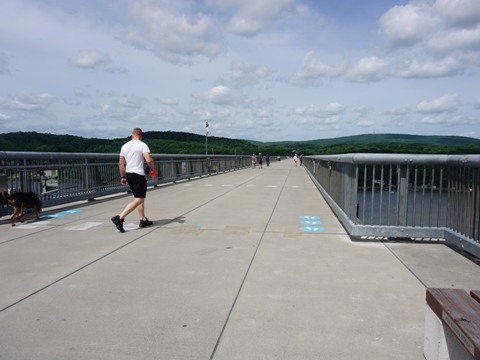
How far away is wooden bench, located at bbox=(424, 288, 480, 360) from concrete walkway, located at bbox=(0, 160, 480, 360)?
0.98 feet

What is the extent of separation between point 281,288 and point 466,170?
334cm

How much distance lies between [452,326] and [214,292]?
2291 mm

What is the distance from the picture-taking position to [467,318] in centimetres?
224

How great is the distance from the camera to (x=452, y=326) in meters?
2.28

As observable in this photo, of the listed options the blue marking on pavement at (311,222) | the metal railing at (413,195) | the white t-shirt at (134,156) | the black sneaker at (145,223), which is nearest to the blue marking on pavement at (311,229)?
the blue marking on pavement at (311,222)

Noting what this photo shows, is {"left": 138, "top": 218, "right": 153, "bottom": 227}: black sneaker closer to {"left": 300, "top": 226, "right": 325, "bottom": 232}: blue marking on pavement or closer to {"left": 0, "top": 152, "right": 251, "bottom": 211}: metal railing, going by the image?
{"left": 300, "top": 226, "right": 325, "bottom": 232}: blue marking on pavement

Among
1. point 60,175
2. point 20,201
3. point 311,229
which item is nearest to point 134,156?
point 20,201

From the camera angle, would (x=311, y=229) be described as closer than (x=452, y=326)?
No

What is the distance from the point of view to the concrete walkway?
115 inches

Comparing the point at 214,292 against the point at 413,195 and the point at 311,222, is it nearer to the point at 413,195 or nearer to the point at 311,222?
the point at 413,195

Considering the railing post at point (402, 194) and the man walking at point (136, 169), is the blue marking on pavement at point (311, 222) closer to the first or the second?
the railing post at point (402, 194)

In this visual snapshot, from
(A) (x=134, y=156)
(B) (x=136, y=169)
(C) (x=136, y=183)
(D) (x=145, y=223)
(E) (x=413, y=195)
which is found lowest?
(D) (x=145, y=223)

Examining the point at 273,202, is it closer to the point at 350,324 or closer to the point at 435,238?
the point at 435,238

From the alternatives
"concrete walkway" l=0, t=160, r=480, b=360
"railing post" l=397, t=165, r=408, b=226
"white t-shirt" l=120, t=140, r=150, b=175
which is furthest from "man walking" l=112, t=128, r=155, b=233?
"railing post" l=397, t=165, r=408, b=226
